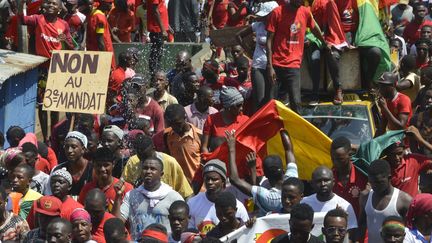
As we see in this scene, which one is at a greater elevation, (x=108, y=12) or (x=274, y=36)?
(x=274, y=36)

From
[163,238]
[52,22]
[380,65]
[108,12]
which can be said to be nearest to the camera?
[163,238]

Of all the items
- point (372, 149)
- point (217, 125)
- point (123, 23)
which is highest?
point (372, 149)

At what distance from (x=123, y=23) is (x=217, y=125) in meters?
8.41

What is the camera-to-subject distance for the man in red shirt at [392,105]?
1541 cm

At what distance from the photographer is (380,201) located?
42.0 feet

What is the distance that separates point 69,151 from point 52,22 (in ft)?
17.8

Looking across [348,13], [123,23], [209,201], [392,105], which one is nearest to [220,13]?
[123,23]

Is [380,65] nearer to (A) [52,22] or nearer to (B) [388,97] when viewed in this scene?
(B) [388,97]

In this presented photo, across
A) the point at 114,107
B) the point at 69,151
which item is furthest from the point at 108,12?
the point at 69,151

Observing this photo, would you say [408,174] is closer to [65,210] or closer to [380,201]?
[380,201]

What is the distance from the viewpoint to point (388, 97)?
1570cm

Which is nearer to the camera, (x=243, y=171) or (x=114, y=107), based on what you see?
(x=243, y=171)

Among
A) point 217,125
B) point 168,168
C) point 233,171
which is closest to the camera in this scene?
point 233,171

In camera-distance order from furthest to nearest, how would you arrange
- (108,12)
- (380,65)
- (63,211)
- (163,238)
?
1. (108,12)
2. (380,65)
3. (63,211)
4. (163,238)
